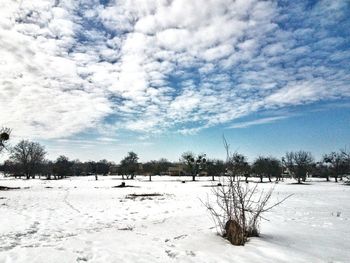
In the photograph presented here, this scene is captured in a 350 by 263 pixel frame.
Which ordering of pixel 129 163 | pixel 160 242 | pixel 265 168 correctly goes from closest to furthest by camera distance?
pixel 160 242, pixel 265 168, pixel 129 163

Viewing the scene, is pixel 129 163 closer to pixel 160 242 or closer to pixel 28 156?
pixel 28 156

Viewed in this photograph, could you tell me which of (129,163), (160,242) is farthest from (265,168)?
(160,242)

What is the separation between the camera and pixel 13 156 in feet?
249

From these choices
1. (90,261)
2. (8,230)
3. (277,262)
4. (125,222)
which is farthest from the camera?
(125,222)

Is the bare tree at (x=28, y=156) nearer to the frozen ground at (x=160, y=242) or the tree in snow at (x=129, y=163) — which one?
the tree in snow at (x=129, y=163)

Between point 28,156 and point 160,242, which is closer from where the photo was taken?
point 160,242

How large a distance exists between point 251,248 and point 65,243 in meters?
4.39

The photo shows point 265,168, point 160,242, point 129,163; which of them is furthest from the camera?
point 129,163

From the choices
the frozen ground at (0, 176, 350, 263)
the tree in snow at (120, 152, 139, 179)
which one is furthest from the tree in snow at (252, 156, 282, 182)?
the frozen ground at (0, 176, 350, 263)

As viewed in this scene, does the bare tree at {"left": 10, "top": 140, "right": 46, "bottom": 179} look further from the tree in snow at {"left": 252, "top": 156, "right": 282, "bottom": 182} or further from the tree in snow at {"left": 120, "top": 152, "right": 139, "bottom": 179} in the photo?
the tree in snow at {"left": 252, "top": 156, "right": 282, "bottom": 182}

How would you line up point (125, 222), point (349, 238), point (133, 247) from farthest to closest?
point (125, 222) → point (349, 238) → point (133, 247)

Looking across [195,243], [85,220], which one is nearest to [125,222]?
[85,220]

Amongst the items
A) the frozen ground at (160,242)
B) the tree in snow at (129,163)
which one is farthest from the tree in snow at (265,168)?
the frozen ground at (160,242)

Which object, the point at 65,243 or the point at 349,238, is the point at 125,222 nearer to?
the point at 65,243
